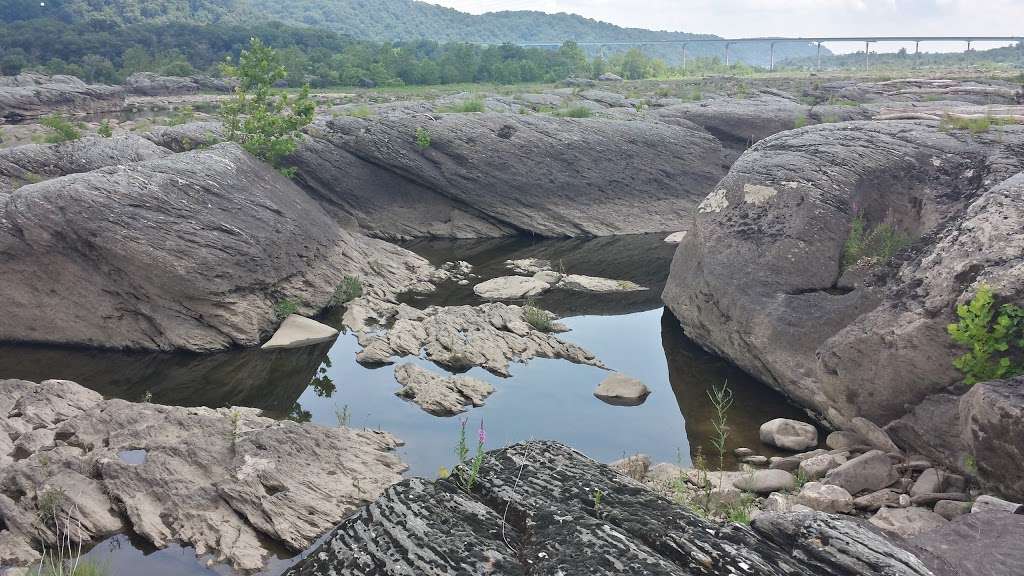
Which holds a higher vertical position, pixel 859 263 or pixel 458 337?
pixel 859 263

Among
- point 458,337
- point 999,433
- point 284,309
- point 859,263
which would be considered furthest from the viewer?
point 284,309

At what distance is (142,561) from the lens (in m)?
8.27

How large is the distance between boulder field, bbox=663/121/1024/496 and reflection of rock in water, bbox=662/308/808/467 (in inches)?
12.4

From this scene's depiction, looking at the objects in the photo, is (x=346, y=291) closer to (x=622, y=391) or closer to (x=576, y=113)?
(x=622, y=391)

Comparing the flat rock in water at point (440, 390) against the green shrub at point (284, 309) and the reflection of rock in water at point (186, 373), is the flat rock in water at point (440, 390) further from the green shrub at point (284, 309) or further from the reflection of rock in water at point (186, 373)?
the green shrub at point (284, 309)

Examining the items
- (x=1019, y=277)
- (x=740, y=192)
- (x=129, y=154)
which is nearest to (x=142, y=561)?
(x=1019, y=277)

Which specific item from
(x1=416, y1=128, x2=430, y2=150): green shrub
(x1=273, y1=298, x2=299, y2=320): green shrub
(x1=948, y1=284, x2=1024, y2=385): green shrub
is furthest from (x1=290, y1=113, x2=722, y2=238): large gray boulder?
(x1=948, y1=284, x2=1024, y2=385): green shrub

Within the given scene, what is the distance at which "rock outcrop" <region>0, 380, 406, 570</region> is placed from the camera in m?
8.49

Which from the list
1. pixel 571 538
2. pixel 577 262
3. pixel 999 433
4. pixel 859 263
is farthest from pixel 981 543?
pixel 577 262

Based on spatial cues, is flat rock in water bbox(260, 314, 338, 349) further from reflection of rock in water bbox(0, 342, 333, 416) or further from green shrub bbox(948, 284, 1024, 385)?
green shrub bbox(948, 284, 1024, 385)

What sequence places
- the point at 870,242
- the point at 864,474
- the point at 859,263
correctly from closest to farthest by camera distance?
1. the point at 864,474
2. the point at 859,263
3. the point at 870,242

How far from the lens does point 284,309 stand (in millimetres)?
16656

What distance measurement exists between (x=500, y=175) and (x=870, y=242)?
16.0 meters

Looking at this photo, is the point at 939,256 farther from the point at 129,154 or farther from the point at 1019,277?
the point at 129,154
